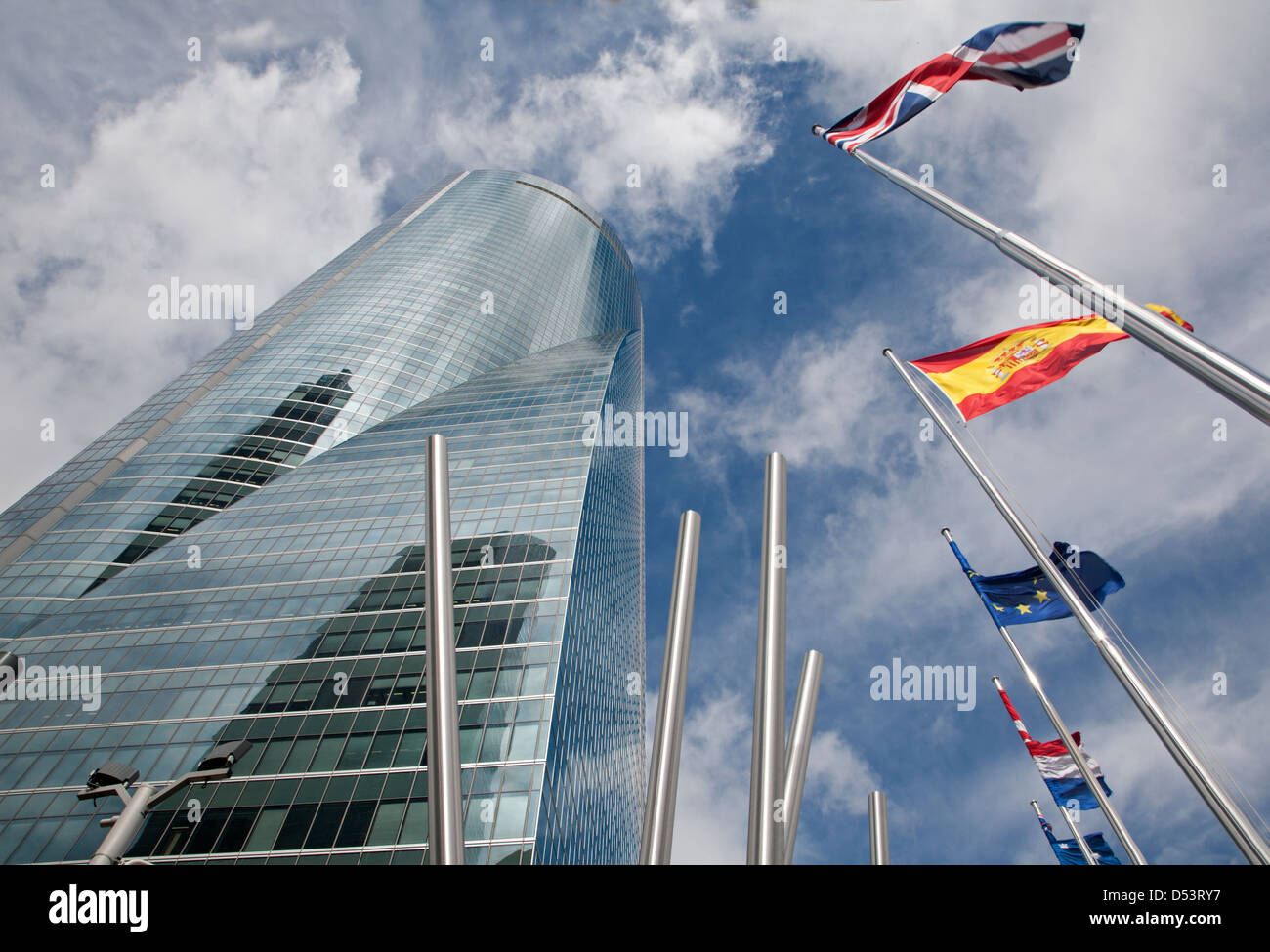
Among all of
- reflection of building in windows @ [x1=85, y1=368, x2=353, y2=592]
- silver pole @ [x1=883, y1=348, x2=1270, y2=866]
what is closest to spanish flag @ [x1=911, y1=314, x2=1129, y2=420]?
silver pole @ [x1=883, y1=348, x2=1270, y2=866]

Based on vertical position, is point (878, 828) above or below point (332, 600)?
below

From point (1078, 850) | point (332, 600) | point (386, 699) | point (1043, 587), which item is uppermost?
point (332, 600)

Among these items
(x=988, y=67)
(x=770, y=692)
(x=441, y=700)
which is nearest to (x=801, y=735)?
(x=770, y=692)

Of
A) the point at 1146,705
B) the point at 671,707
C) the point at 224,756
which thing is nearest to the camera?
the point at 671,707

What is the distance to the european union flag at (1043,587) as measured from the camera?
16844 mm

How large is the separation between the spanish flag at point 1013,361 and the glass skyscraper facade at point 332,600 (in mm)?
30617

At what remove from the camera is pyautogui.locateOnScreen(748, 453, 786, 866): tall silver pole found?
5176 millimetres

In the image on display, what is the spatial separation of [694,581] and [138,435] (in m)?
96.3

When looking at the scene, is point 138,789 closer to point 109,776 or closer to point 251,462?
point 109,776

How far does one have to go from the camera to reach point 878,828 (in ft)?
31.9

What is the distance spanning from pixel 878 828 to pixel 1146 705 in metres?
5.23

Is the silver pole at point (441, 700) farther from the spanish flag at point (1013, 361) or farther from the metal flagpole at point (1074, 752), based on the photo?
the metal flagpole at point (1074, 752)

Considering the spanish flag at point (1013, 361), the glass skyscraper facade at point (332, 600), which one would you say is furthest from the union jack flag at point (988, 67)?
the glass skyscraper facade at point (332, 600)

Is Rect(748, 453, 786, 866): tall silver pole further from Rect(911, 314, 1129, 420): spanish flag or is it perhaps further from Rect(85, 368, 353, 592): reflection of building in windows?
Rect(85, 368, 353, 592): reflection of building in windows
